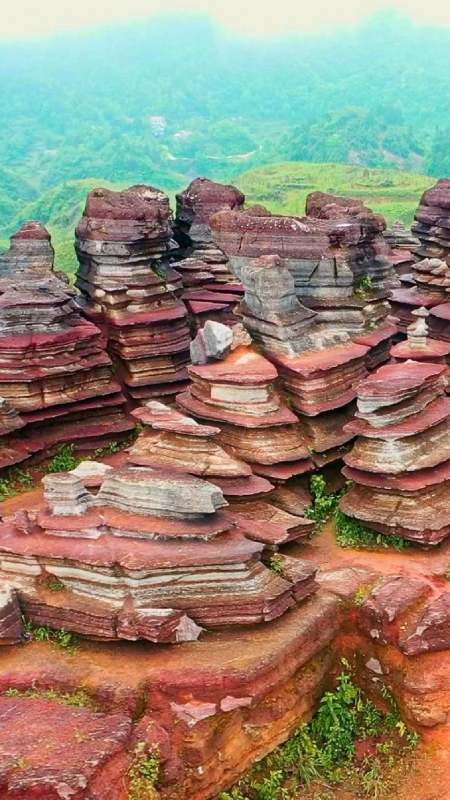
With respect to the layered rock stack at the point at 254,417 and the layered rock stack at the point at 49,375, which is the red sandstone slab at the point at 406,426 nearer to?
the layered rock stack at the point at 254,417

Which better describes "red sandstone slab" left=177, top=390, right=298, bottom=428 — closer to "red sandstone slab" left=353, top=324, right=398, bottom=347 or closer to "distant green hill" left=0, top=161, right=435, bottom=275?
"red sandstone slab" left=353, top=324, right=398, bottom=347

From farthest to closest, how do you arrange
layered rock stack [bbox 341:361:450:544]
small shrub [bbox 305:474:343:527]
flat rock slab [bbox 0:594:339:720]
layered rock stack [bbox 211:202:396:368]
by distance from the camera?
layered rock stack [bbox 211:202:396:368] → small shrub [bbox 305:474:343:527] → layered rock stack [bbox 341:361:450:544] → flat rock slab [bbox 0:594:339:720]

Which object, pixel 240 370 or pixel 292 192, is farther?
pixel 292 192

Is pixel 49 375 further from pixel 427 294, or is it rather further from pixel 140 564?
pixel 427 294

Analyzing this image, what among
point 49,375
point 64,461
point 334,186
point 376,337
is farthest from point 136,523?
point 334,186

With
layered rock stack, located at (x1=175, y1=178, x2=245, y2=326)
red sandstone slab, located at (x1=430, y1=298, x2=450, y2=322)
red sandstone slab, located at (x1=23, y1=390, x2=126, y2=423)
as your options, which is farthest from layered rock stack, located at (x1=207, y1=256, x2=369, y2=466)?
layered rock stack, located at (x1=175, y1=178, x2=245, y2=326)

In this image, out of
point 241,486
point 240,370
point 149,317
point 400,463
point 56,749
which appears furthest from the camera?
point 149,317
